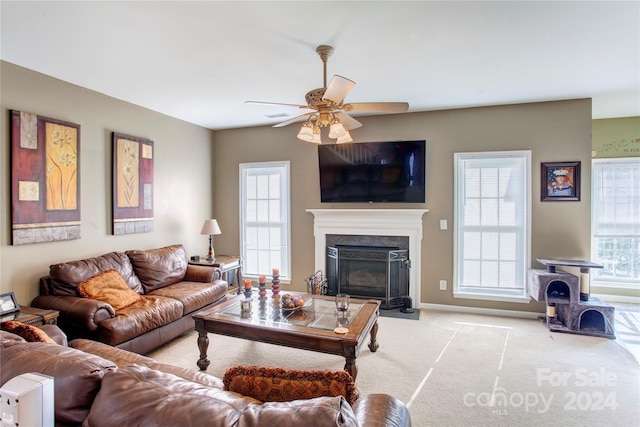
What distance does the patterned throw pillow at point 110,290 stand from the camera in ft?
9.84

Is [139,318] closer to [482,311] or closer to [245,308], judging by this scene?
[245,308]

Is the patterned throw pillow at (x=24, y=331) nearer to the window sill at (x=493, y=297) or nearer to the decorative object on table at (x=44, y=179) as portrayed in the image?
the decorative object on table at (x=44, y=179)

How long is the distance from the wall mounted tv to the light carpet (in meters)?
1.64

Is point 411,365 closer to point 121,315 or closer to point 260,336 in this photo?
point 260,336

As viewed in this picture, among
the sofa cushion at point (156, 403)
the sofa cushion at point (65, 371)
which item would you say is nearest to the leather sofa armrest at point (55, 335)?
the sofa cushion at point (65, 371)

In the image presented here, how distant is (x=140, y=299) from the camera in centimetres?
329

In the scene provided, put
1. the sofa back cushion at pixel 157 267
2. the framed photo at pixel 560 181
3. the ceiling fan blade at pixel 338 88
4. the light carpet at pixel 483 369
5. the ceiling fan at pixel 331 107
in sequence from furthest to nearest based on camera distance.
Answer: the framed photo at pixel 560 181, the sofa back cushion at pixel 157 267, the ceiling fan at pixel 331 107, the light carpet at pixel 483 369, the ceiling fan blade at pixel 338 88

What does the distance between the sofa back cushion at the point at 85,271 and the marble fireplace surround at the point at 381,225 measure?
2.37 meters

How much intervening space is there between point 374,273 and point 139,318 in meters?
2.77

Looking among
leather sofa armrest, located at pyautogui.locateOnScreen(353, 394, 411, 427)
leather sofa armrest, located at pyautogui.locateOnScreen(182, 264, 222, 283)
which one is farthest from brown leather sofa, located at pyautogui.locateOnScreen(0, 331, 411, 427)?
leather sofa armrest, located at pyautogui.locateOnScreen(182, 264, 222, 283)

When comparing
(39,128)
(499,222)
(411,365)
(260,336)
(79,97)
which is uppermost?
(79,97)

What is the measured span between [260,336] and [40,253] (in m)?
2.24

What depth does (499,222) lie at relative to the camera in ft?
13.8

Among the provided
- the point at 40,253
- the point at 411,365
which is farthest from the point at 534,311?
the point at 40,253
